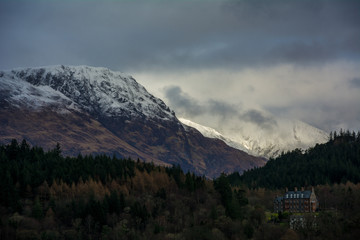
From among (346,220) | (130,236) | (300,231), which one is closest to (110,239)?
(130,236)

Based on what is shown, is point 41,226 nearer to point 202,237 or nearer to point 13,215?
point 13,215

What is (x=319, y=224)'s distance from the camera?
190 metres

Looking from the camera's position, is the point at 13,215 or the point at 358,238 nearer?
the point at 358,238

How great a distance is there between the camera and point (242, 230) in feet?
642

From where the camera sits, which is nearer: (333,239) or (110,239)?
(333,239)

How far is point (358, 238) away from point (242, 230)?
3785cm

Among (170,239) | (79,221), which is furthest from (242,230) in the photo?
(79,221)

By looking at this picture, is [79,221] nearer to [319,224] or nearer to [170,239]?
[170,239]

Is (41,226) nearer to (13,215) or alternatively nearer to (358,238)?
(13,215)

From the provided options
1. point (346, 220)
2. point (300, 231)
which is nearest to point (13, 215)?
point (300, 231)

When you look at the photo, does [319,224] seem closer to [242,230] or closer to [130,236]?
[242,230]

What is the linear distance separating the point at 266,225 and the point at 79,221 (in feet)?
202

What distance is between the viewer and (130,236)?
19138 cm

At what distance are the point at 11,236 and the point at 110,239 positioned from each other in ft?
100
